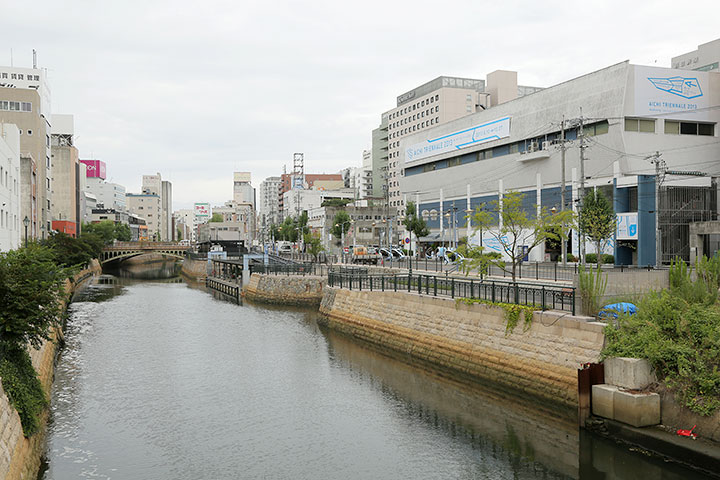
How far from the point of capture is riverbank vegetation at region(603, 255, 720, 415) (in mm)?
17141

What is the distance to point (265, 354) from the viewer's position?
35.0 metres

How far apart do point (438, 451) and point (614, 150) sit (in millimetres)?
49752

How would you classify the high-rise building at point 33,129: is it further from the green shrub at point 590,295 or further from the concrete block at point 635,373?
the concrete block at point 635,373

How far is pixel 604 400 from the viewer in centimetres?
1911

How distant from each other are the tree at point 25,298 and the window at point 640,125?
56237 millimetres

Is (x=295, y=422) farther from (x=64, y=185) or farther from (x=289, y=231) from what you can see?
(x=289, y=231)

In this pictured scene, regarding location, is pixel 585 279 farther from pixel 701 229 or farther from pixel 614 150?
pixel 614 150

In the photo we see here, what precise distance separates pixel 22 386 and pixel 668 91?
207 feet

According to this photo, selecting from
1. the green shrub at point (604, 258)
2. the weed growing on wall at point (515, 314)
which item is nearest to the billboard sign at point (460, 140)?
the green shrub at point (604, 258)

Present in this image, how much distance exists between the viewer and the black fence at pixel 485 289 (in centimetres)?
2411

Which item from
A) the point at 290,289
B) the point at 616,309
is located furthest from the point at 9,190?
the point at 616,309

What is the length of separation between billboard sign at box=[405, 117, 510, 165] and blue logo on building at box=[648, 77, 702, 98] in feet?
63.6

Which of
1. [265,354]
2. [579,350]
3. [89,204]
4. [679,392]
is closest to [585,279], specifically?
[579,350]

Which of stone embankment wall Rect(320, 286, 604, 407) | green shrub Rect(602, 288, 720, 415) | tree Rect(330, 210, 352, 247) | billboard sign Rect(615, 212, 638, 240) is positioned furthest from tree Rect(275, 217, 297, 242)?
green shrub Rect(602, 288, 720, 415)
